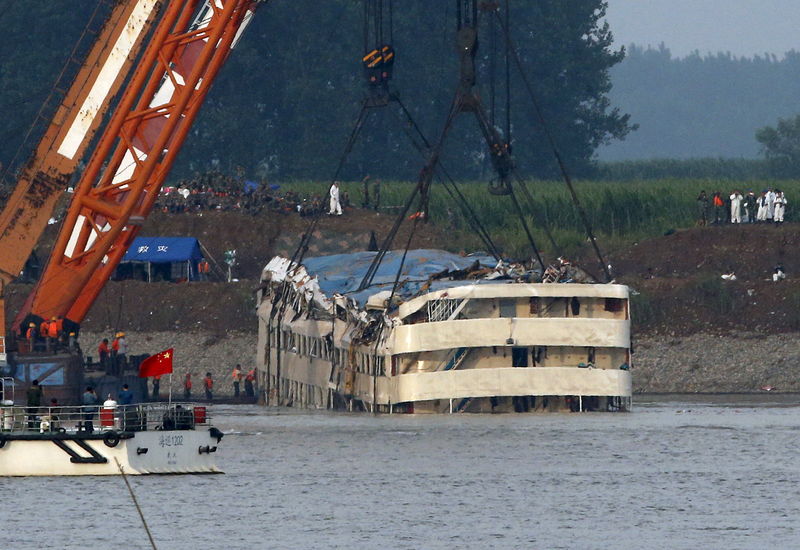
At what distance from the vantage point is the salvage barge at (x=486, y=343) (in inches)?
2709

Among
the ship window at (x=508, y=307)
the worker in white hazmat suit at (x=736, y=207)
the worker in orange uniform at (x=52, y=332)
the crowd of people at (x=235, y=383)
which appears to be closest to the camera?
the ship window at (x=508, y=307)

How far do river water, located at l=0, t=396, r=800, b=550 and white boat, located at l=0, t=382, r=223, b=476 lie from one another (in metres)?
0.72

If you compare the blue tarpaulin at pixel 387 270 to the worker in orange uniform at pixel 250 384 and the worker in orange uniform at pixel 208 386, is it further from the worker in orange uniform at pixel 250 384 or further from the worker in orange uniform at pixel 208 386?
the worker in orange uniform at pixel 208 386

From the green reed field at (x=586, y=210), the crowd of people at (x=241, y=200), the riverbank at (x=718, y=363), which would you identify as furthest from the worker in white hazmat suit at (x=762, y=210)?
the crowd of people at (x=241, y=200)

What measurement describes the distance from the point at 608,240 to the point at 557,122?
1819 inches

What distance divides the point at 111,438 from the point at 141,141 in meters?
22.6

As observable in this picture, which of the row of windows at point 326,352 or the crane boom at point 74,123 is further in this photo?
the row of windows at point 326,352

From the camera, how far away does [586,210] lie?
110312 millimetres

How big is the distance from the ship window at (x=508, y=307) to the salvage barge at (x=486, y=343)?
31 mm

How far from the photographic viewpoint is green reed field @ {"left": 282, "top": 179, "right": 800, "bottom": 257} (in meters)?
105

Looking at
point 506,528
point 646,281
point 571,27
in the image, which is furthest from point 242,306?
point 571,27

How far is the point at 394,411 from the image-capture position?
72.8 meters

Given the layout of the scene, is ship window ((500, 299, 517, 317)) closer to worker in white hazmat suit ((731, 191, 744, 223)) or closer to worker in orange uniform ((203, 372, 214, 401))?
worker in orange uniform ((203, 372, 214, 401))

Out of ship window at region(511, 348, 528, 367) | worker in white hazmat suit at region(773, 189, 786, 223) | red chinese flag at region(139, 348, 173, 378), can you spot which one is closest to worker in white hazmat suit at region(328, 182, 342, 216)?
worker in white hazmat suit at region(773, 189, 786, 223)
